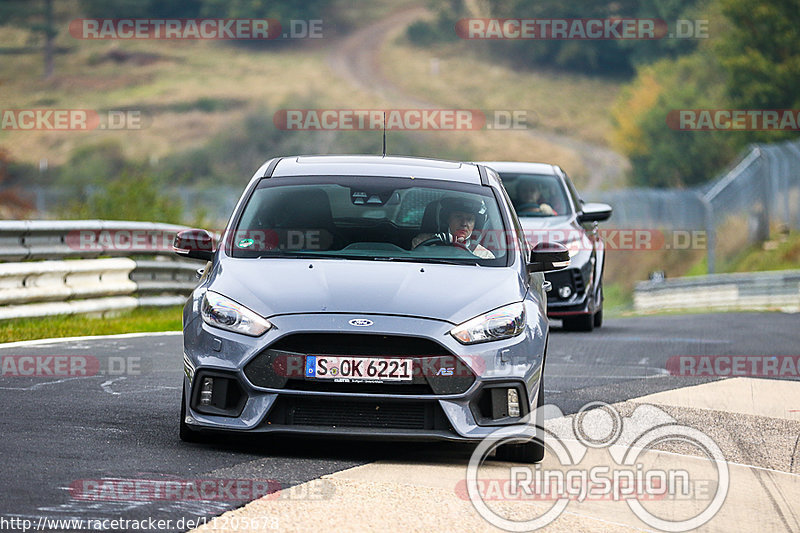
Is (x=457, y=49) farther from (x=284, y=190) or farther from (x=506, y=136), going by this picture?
(x=284, y=190)

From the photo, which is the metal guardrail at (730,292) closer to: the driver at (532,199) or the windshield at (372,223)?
the driver at (532,199)

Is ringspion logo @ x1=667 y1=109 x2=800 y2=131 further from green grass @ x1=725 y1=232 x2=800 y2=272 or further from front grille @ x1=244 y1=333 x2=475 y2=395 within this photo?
front grille @ x1=244 y1=333 x2=475 y2=395

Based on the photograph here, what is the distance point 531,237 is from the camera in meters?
15.6

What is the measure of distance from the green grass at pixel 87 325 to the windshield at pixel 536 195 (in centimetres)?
418

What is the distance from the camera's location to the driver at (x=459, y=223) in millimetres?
8148

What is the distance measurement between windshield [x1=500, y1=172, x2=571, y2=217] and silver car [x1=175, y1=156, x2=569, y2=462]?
8402 mm

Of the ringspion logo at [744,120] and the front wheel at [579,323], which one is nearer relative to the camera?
the front wheel at [579,323]

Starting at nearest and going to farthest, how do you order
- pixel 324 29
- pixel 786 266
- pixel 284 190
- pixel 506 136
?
pixel 284 190, pixel 786 266, pixel 506 136, pixel 324 29

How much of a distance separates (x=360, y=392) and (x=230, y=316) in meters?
0.79

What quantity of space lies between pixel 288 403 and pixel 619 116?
8919 centimetres

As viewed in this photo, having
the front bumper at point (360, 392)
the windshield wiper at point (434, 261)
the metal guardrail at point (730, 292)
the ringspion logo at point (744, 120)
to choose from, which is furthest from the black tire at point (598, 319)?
the ringspion logo at point (744, 120)

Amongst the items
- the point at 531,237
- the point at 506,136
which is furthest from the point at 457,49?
the point at 531,237

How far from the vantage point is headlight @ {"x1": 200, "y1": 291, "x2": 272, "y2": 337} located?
7.05 m

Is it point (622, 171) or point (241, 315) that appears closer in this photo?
point (241, 315)
